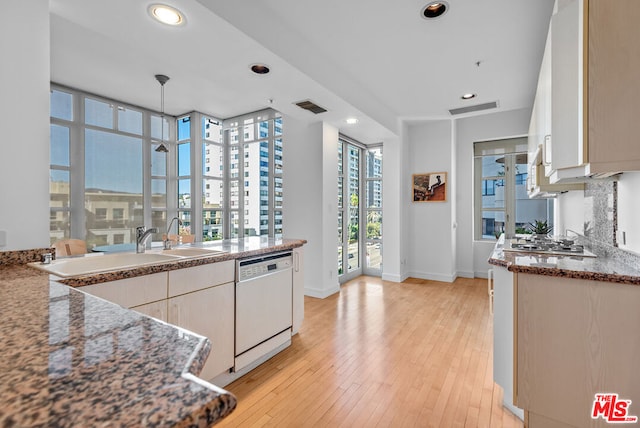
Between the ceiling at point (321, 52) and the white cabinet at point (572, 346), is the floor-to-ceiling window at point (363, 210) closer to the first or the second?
the ceiling at point (321, 52)

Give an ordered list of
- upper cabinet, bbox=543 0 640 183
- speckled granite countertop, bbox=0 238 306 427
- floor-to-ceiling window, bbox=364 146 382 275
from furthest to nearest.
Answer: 1. floor-to-ceiling window, bbox=364 146 382 275
2. upper cabinet, bbox=543 0 640 183
3. speckled granite countertop, bbox=0 238 306 427

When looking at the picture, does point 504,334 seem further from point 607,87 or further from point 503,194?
point 503,194

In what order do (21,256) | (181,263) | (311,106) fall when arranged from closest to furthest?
(21,256)
(181,263)
(311,106)

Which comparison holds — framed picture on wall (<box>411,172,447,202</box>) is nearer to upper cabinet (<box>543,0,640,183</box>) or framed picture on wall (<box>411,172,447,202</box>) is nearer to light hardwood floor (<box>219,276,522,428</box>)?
light hardwood floor (<box>219,276,522,428</box>)

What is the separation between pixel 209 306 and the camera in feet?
6.45

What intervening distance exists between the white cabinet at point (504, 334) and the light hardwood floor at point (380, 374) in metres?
0.16

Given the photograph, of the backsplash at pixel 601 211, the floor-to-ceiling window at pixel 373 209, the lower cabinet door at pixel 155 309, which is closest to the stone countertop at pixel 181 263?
the lower cabinet door at pixel 155 309

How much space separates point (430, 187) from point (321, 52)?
313 cm

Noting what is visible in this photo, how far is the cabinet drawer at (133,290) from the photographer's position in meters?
1.46

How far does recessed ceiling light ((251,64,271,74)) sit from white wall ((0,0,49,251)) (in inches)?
51.6

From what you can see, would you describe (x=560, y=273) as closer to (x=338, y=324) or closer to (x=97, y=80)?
(x=338, y=324)

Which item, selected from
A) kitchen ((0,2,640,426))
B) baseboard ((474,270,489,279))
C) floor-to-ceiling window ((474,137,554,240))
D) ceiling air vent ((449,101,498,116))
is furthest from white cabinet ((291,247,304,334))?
floor-to-ceiling window ((474,137,554,240))

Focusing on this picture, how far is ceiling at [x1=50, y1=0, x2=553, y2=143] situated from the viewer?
6.88ft

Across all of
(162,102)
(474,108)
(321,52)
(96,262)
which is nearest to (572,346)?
(96,262)
